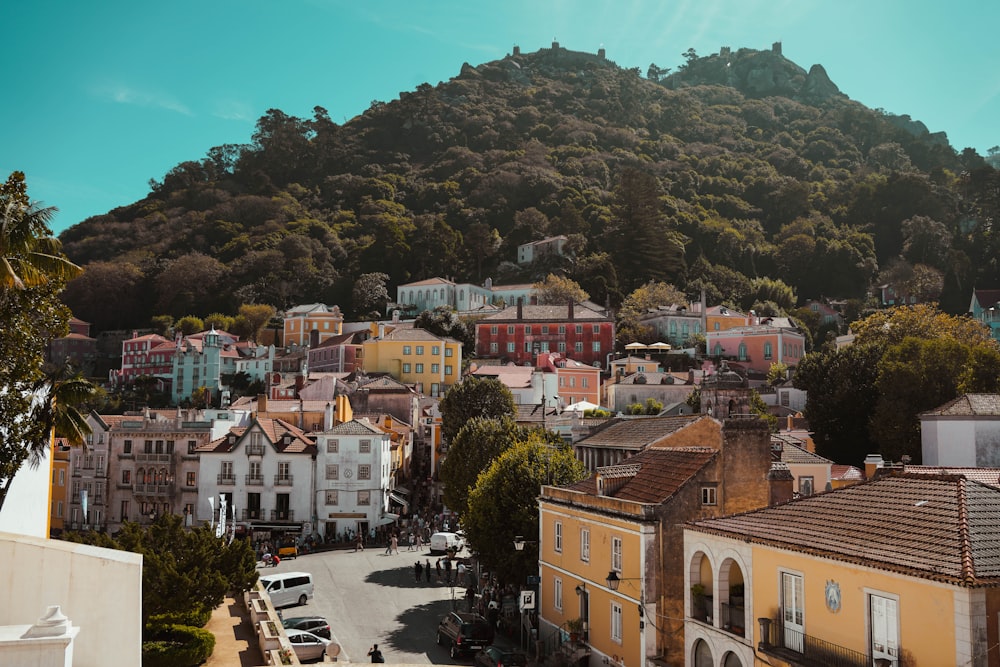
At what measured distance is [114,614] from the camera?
12.5 meters

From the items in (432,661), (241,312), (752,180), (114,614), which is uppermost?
(752,180)

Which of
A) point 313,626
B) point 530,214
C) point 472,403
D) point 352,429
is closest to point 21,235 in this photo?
point 313,626

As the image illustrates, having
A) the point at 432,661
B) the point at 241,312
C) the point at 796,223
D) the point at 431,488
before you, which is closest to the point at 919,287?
the point at 796,223

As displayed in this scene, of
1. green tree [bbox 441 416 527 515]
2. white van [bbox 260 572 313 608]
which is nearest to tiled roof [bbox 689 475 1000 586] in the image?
white van [bbox 260 572 313 608]

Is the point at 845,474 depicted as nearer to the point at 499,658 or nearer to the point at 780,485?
the point at 780,485

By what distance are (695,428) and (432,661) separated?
463 inches

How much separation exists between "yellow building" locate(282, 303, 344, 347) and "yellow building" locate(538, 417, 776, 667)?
3253 inches

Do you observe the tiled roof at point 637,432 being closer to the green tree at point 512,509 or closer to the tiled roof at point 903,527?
the green tree at point 512,509

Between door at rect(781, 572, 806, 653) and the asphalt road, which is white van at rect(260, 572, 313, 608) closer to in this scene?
the asphalt road

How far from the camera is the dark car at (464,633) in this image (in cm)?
2744

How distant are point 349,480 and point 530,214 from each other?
87.0 metres

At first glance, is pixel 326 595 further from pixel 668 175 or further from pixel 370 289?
pixel 668 175

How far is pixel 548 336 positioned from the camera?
299 feet

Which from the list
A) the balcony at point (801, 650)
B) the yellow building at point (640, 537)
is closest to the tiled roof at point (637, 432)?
the yellow building at point (640, 537)
